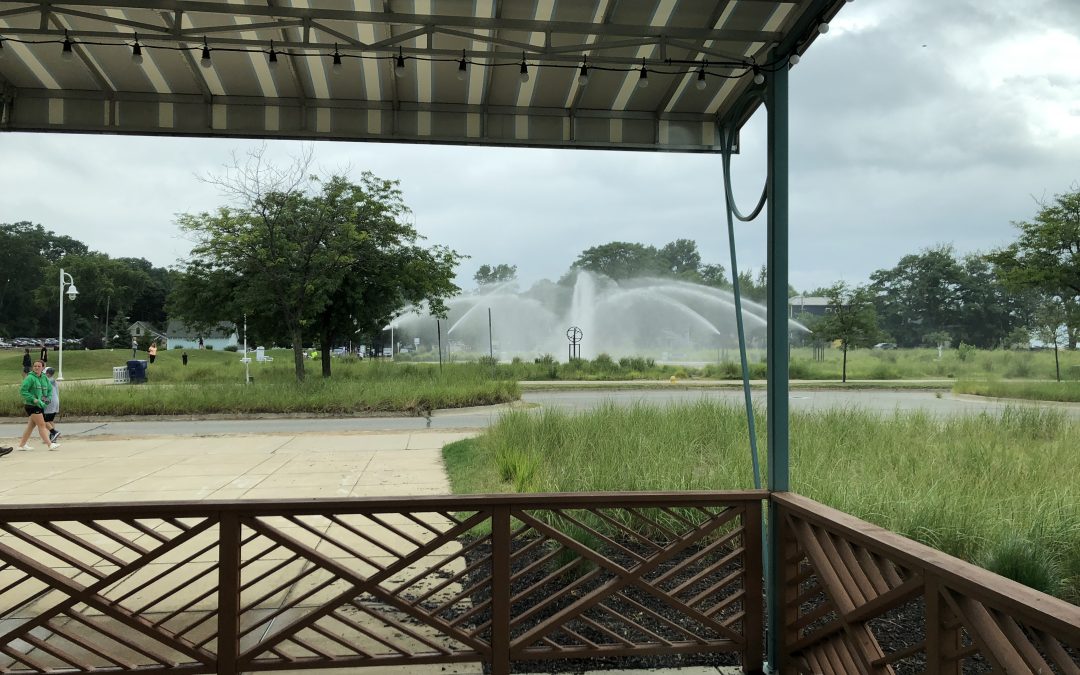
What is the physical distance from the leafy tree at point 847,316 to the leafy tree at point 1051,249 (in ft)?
30.5

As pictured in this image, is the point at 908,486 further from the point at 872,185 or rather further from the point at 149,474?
the point at 872,185

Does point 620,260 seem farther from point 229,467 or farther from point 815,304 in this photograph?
point 229,467

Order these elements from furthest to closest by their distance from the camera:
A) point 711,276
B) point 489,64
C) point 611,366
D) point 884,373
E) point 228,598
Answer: point 711,276 → point 611,366 → point 884,373 → point 489,64 → point 228,598

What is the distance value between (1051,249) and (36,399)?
18071mm

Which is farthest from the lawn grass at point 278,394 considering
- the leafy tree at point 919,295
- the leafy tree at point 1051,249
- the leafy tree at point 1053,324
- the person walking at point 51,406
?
the leafy tree at point 919,295

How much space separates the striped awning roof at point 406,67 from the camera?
2934 millimetres

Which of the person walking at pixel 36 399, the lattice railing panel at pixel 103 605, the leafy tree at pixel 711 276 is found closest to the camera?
the lattice railing panel at pixel 103 605

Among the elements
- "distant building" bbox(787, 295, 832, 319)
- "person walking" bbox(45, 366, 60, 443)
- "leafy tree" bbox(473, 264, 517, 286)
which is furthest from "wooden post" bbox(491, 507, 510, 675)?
"leafy tree" bbox(473, 264, 517, 286)

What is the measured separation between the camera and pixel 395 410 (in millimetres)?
14750

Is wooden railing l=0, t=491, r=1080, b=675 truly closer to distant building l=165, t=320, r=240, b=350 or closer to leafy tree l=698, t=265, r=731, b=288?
distant building l=165, t=320, r=240, b=350

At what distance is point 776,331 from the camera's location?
3055 mm

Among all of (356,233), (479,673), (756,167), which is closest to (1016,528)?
(756,167)

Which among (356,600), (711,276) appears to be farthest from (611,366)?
(711,276)

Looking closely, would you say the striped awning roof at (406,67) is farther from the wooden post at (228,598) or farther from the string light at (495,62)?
the wooden post at (228,598)
